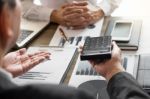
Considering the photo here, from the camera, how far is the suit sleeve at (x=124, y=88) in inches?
35.1

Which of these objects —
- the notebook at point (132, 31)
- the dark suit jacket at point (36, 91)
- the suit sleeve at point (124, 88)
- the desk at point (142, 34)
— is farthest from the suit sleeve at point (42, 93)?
the notebook at point (132, 31)

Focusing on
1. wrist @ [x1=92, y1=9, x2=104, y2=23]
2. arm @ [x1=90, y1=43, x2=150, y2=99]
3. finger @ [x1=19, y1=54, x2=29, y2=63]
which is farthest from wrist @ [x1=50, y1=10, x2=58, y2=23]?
arm @ [x1=90, y1=43, x2=150, y2=99]

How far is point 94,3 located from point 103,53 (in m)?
0.82

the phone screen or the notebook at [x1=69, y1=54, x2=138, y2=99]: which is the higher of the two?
the phone screen

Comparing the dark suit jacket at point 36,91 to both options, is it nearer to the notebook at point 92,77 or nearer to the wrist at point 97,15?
the notebook at point 92,77

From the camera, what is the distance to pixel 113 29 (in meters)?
1.46

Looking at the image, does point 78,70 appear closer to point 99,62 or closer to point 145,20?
point 99,62

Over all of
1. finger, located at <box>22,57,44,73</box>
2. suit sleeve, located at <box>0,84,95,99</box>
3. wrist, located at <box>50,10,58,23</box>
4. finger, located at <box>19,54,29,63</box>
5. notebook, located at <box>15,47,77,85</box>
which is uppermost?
suit sleeve, located at <box>0,84,95,99</box>

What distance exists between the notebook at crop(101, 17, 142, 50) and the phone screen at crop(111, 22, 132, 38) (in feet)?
0.06

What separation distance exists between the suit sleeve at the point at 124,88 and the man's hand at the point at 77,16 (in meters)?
0.59

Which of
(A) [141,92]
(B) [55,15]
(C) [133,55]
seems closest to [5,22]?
(A) [141,92]

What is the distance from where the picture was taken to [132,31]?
56.5 inches

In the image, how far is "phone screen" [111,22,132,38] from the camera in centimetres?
140

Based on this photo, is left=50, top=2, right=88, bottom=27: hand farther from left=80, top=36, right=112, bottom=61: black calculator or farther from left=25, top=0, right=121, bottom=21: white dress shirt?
left=80, top=36, right=112, bottom=61: black calculator
